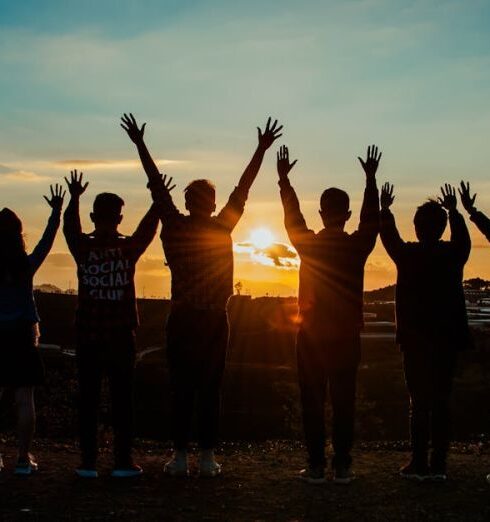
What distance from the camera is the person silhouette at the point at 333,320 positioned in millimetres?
7438

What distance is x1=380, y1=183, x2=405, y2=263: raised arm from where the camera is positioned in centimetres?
776

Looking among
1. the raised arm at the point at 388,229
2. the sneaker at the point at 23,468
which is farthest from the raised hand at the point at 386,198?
the sneaker at the point at 23,468

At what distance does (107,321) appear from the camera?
7.48 meters

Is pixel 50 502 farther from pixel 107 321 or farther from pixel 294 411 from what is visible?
pixel 294 411

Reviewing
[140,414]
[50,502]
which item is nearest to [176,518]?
[50,502]

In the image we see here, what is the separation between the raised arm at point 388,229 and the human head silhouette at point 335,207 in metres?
0.43

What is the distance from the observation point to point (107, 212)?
7.50 m

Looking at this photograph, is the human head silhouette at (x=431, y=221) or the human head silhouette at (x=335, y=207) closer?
the human head silhouette at (x=335, y=207)

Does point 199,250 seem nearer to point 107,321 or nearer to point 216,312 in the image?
point 216,312

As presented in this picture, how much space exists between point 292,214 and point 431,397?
1.99m

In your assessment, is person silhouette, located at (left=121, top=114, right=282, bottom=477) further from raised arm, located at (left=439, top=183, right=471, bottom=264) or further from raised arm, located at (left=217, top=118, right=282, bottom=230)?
raised arm, located at (left=439, top=183, right=471, bottom=264)

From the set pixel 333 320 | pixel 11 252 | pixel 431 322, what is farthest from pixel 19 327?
pixel 431 322

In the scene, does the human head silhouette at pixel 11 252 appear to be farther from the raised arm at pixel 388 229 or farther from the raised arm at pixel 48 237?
the raised arm at pixel 388 229

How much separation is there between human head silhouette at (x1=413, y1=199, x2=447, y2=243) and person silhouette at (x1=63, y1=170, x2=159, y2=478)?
95.0 inches
